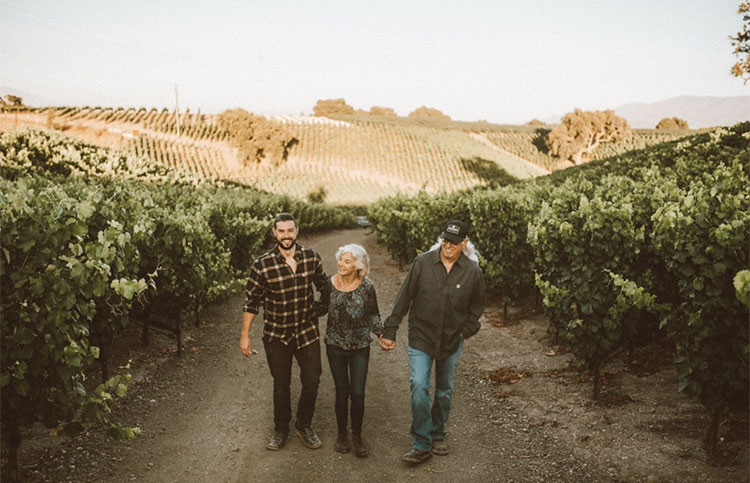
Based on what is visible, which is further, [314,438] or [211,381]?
[211,381]

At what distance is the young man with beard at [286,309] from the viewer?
557 centimetres

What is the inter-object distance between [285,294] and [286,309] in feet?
0.49

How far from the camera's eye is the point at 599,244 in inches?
276

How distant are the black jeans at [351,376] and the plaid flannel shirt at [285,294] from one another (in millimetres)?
320

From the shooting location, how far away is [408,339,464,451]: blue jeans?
5.60m

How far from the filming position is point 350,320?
5594mm

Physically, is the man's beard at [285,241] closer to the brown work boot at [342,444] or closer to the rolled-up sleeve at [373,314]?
the rolled-up sleeve at [373,314]

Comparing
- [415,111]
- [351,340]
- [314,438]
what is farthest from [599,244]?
[415,111]

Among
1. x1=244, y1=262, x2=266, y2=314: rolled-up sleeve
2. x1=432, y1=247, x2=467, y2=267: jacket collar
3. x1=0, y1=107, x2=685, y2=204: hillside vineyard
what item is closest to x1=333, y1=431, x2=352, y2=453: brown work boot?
x1=244, y1=262, x2=266, y2=314: rolled-up sleeve

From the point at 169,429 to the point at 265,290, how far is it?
2.30 meters

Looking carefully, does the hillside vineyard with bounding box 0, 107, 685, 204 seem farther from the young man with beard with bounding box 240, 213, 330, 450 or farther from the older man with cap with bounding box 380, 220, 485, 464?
the older man with cap with bounding box 380, 220, 485, 464

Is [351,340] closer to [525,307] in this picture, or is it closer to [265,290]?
[265,290]

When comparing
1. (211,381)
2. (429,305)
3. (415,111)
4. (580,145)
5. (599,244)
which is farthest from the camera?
(415,111)

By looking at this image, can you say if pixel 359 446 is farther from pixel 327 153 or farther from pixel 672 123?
pixel 672 123
